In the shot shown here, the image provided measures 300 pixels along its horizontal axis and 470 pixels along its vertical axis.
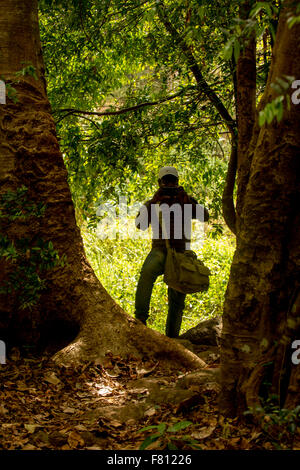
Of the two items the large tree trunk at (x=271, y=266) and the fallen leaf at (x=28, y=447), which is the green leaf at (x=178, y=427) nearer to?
the large tree trunk at (x=271, y=266)

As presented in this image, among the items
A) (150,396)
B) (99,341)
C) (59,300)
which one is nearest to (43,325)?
(59,300)

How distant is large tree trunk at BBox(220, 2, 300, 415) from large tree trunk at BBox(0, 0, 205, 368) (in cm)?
160

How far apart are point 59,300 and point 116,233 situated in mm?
7670

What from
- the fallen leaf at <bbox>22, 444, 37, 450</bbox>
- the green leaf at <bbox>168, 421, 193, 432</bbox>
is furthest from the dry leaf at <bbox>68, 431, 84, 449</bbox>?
the green leaf at <bbox>168, 421, 193, 432</bbox>

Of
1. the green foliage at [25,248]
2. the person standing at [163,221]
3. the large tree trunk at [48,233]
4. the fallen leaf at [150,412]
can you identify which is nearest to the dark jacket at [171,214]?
the person standing at [163,221]

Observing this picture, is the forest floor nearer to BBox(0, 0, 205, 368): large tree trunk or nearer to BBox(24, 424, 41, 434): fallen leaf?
BBox(24, 424, 41, 434): fallen leaf

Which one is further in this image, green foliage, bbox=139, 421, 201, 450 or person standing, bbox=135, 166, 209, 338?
person standing, bbox=135, 166, 209, 338

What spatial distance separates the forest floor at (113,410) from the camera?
2854 millimetres

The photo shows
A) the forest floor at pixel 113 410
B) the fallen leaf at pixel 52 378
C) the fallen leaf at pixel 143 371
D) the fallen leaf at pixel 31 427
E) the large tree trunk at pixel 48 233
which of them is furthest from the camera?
the large tree trunk at pixel 48 233

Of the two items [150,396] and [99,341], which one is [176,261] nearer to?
[99,341]

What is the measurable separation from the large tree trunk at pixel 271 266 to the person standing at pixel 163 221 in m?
2.36

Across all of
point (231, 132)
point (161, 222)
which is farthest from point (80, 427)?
point (231, 132)

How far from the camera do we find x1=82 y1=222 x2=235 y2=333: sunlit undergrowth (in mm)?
9383

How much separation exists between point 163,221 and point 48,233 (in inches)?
56.9
